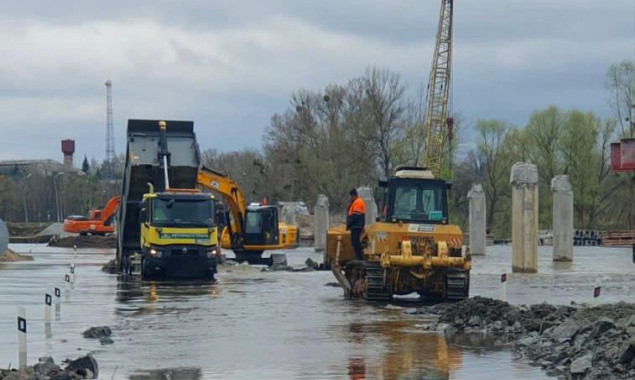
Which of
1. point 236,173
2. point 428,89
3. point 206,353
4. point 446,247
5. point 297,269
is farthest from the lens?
point 236,173

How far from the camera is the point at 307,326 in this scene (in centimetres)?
2267

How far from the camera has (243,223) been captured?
168 feet

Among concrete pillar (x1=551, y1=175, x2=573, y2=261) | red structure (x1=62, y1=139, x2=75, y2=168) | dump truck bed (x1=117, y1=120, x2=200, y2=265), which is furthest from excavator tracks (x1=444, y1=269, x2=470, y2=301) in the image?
red structure (x1=62, y1=139, x2=75, y2=168)

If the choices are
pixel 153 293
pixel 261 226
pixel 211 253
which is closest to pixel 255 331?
pixel 153 293

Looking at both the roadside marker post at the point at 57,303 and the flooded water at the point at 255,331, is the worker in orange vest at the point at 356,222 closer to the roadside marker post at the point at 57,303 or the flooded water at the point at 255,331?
the flooded water at the point at 255,331

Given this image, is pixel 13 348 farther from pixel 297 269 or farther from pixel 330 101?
pixel 330 101

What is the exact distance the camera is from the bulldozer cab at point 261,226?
5378 centimetres

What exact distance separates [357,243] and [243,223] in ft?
70.8

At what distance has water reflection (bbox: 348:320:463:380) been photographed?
53.2 feet

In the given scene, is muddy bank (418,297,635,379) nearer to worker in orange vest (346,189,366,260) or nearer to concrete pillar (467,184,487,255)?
worker in orange vest (346,189,366,260)

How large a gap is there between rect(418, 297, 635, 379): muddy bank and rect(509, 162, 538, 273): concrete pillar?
16.7 meters

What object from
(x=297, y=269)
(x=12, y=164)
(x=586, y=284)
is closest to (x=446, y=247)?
(x=586, y=284)

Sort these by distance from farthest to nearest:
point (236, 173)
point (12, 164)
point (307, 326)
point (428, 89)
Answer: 1. point (12, 164)
2. point (236, 173)
3. point (428, 89)
4. point (307, 326)

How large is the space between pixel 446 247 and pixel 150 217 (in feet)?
37.6
